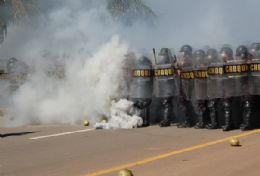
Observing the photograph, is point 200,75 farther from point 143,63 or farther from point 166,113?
point 143,63

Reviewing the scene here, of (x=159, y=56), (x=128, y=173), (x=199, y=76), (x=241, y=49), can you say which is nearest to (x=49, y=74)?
(x=159, y=56)

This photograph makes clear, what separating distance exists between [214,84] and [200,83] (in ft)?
1.46

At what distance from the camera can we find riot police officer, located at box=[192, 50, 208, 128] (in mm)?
11926

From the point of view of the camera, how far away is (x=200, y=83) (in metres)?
12.0

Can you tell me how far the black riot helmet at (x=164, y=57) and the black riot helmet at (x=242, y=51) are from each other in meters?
1.91

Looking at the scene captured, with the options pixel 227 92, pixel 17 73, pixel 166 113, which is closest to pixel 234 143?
pixel 227 92

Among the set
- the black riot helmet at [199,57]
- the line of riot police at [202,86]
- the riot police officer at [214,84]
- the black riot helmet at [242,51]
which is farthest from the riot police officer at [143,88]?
the black riot helmet at [242,51]

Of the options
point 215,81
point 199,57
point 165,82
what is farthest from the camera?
point 165,82

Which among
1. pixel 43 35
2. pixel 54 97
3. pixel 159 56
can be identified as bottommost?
pixel 54 97

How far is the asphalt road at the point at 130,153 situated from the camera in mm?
7684

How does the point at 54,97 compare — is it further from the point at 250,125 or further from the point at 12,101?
the point at 250,125

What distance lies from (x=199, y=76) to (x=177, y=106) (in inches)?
53.4

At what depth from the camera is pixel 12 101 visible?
1570 cm

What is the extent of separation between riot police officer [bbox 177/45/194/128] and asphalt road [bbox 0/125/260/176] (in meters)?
0.42
